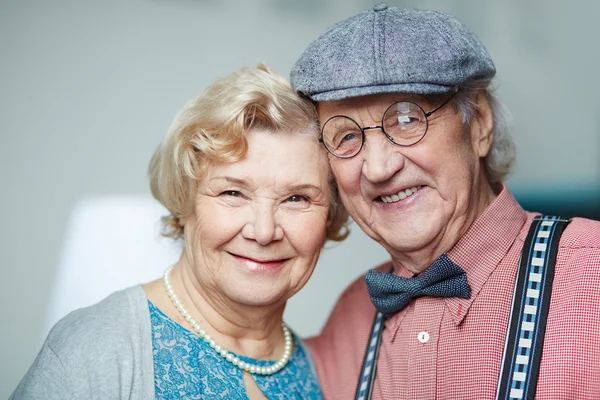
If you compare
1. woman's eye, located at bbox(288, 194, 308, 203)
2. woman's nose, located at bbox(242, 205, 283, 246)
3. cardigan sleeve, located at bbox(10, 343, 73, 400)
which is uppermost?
woman's eye, located at bbox(288, 194, 308, 203)

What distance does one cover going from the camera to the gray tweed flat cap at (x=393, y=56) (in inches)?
74.4

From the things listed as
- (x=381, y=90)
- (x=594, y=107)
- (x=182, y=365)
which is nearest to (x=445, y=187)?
(x=381, y=90)

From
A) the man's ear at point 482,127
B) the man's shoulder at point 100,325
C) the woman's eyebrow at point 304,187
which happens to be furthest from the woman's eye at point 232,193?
the man's ear at point 482,127

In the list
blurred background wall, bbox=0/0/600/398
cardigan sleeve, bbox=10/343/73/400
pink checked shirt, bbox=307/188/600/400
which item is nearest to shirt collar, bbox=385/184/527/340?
pink checked shirt, bbox=307/188/600/400

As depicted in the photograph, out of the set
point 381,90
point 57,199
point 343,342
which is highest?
point 381,90

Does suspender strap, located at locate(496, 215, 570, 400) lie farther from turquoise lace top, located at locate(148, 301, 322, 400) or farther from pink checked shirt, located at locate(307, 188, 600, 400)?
turquoise lace top, located at locate(148, 301, 322, 400)

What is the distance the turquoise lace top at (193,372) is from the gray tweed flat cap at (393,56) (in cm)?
80

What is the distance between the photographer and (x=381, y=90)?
190cm

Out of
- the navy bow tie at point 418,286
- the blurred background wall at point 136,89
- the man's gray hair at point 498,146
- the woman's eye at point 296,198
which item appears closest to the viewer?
the navy bow tie at point 418,286

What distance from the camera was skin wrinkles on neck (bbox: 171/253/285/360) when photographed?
7.09 feet

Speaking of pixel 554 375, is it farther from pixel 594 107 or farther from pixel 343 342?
pixel 594 107

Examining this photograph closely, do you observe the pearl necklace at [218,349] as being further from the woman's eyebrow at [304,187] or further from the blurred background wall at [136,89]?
the blurred background wall at [136,89]

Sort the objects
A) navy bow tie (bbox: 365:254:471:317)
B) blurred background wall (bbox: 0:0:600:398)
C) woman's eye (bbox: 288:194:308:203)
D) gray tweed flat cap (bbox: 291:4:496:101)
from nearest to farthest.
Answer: gray tweed flat cap (bbox: 291:4:496:101) → navy bow tie (bbox: 365:254:471:317) → woman's eye (bbox: 288:194:308:203) → blurred background wall (bbox: 0:0:600:398)

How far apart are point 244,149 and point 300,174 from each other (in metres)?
0.18
